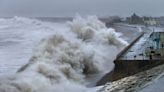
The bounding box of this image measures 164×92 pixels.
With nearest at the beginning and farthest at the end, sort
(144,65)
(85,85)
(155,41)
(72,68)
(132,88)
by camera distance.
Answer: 1. (132,88)
2. (85,85)
3. (144,65)
4. (72,68)
5. (155,41)

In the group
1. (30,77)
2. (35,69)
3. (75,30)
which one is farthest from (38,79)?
(75,30)

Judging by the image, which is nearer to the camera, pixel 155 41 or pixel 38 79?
pixel 38 79

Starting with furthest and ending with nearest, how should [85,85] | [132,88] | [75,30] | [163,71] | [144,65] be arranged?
[75,30] < [144,65] < [85,85] < [163,71] < [132,88]

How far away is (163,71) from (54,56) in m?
8.07

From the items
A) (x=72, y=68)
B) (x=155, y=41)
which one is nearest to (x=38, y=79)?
(x=72, y=68)

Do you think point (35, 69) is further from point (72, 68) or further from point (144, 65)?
point (144, 65)

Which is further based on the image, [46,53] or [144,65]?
[46,53]

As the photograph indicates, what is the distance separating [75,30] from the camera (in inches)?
1756

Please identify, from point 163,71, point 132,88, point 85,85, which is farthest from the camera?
point 85,85

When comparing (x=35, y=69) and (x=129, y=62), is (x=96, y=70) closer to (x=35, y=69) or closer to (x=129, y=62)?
(x=129, y=62)

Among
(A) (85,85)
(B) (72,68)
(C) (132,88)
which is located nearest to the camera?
(C) (132,88)

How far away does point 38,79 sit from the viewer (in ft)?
55.4

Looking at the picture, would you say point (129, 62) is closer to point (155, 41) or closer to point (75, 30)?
point (155, 41)

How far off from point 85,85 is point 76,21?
27963mm
